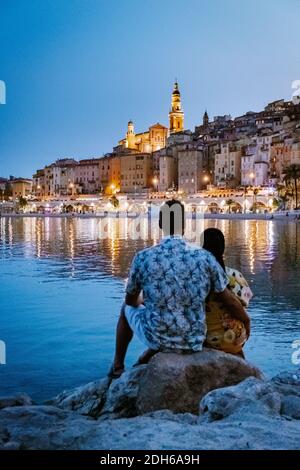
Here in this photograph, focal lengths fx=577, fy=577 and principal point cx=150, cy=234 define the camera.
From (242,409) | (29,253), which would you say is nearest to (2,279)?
(29,253)

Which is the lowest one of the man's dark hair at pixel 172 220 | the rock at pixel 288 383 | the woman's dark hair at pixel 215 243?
the rock at pixel 288 383

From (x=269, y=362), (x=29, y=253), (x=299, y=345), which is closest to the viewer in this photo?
(x=269, y=362)

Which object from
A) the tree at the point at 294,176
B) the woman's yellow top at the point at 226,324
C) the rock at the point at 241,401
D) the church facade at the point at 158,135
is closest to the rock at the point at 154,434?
the rock at the point at 241,401

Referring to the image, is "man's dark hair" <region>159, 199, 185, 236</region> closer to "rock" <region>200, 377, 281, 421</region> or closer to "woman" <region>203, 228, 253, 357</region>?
"woman" <region>203, 228, 253, 357</region>

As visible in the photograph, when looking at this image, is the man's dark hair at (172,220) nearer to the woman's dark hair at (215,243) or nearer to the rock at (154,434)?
the woman's dark hair at (215,243)

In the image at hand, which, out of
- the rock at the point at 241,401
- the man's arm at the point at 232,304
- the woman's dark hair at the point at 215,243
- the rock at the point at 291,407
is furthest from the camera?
the woman's dark hair at the point at 215,243

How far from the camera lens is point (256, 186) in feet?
267

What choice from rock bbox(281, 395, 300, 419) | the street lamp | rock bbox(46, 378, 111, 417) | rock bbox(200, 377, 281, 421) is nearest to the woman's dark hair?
rock bbox(200, 377, 281, 421)

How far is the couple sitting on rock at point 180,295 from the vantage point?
380 centimetres

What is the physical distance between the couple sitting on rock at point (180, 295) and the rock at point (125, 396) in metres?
0.15

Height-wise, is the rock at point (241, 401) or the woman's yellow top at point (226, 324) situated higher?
the woman's yellow top at point (226, 324)
